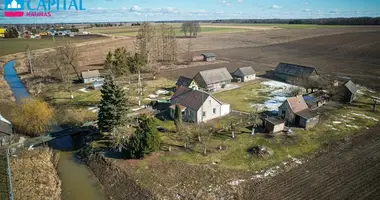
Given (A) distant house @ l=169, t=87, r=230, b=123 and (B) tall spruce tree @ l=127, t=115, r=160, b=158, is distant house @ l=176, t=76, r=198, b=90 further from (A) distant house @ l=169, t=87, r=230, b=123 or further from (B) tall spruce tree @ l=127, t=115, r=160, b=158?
(B) tall spruce tree @ l=127, t=115, r=160, b=158

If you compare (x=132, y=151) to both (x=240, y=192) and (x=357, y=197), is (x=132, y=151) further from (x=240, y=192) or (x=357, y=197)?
(x=357, y=197)

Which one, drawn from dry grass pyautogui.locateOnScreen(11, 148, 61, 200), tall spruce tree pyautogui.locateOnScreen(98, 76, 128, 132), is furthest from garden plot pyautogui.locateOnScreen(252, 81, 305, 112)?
dry grass pyautogui.locateOnScreen(11, 148, 61, 200)

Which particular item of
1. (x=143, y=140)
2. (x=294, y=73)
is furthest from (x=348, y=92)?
(x=143, y=140)

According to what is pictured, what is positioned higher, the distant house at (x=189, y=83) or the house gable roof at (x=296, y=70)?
the house gable roof at (x=296, y=70)

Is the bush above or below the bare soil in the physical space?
above

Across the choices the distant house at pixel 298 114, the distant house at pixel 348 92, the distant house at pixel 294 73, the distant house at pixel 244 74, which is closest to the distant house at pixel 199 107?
the distant house at pixel 298 114

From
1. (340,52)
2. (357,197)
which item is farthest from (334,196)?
(340,52)

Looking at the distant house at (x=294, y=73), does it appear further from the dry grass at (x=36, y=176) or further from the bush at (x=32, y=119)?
the dry grass at (x=36, y=176)
